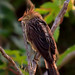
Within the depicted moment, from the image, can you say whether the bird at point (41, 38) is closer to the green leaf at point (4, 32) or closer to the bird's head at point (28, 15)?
the bird's head at point (28, 15)

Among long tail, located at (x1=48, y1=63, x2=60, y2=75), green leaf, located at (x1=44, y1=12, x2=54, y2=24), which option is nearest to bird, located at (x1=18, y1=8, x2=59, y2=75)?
long tail, located at (x1=48, y1=63, x2=60, y2=75)

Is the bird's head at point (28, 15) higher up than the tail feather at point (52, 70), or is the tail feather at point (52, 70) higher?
the bird's head at point (28, 15)

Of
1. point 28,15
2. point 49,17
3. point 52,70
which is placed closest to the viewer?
point 52,70

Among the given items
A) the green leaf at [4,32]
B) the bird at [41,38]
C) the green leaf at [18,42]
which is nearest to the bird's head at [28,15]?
the bird at [41,38]

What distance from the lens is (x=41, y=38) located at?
295 cm

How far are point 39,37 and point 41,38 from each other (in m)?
0.03

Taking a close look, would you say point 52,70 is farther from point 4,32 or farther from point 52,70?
point 4,32

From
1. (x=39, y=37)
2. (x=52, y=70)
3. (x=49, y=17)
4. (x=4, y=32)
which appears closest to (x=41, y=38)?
(x=39, y=37)

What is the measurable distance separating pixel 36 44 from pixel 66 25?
3.20 meters

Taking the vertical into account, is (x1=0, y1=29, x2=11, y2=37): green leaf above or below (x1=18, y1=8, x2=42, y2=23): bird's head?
below

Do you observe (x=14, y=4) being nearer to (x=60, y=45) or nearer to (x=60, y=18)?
(x=60, y=45)

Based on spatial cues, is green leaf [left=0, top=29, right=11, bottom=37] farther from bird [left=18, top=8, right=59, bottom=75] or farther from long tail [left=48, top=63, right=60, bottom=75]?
long tail [left=48, top=63, right=60, bottom=75]

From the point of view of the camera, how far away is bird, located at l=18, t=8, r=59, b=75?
282 cm

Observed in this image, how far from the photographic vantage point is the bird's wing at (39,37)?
2844 mm
